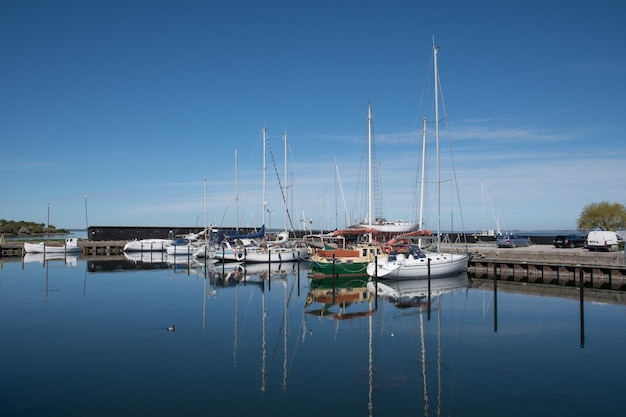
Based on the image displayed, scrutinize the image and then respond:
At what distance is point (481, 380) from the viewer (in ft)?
52.0

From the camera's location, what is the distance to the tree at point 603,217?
7806cm

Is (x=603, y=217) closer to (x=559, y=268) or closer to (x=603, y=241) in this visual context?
(x=603, y=241)

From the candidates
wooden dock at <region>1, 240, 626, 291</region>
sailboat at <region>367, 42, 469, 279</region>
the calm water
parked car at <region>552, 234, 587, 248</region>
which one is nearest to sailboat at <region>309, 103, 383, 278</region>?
sailboat at <region>367, 42, 469, 279</region>

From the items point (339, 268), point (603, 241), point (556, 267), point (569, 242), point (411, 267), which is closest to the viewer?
point (411, 267)

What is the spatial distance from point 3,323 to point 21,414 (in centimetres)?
1416

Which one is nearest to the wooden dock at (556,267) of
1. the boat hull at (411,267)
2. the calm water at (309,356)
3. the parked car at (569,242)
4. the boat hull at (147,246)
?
the boat hull at (411,267)

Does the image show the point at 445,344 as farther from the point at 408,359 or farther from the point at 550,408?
the point at 550,408

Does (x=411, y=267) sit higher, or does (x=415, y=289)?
(x=411, y=267)

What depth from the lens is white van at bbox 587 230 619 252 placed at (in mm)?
48562

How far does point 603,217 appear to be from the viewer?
7925 centimetres

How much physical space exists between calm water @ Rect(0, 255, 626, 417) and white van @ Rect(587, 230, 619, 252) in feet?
67.0

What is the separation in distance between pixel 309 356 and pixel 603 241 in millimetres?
41407

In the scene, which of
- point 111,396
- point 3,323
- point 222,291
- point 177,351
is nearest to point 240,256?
point 222,291

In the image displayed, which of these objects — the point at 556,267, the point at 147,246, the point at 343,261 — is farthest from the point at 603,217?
the point at 147,246
